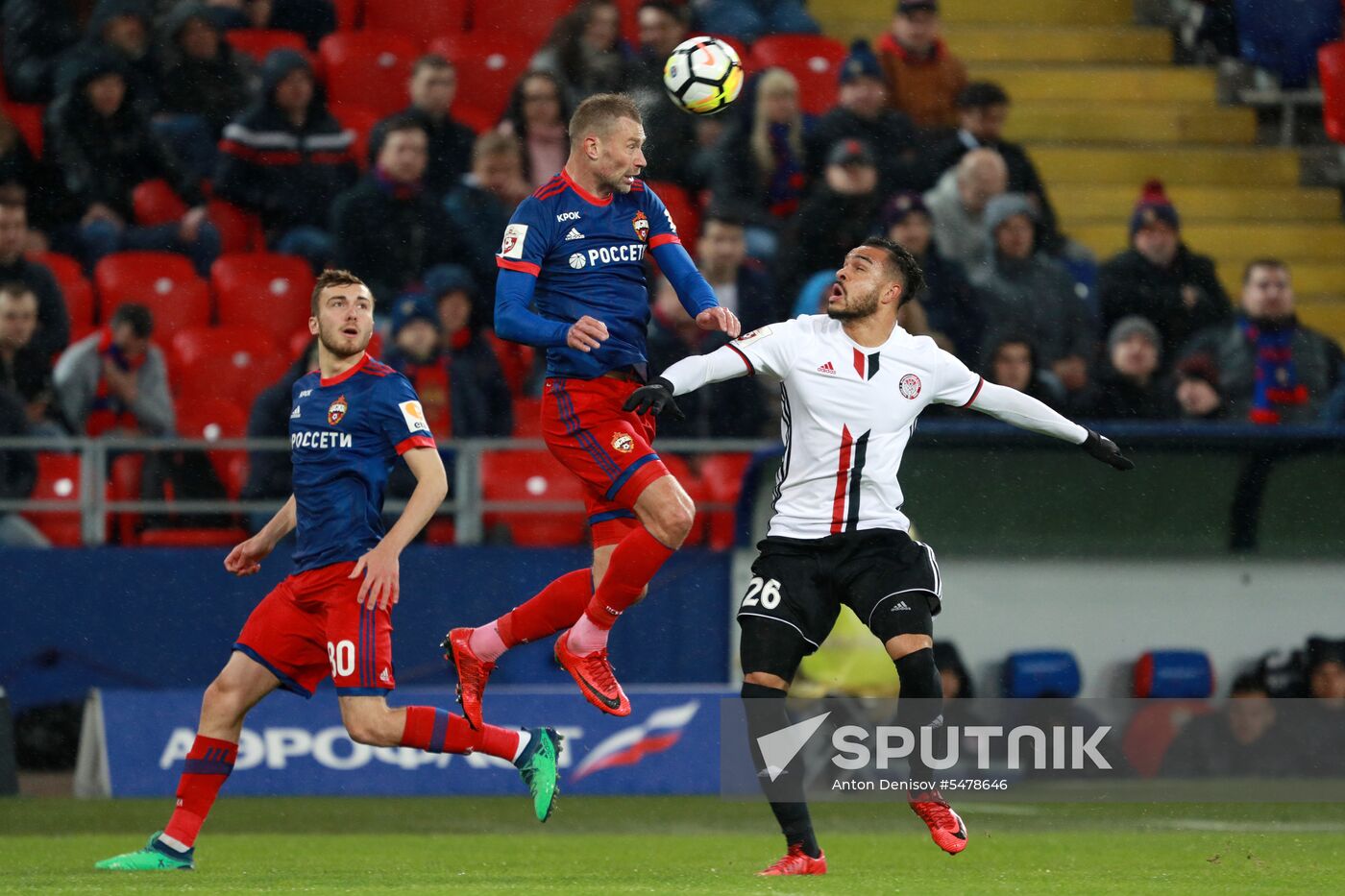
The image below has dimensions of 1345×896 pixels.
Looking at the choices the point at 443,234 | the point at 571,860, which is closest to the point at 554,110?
the point at 443,234

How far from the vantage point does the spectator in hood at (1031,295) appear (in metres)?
13.1

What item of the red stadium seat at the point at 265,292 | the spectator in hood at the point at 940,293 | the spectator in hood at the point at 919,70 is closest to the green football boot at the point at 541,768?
the spectator in hood at the point at 940,293

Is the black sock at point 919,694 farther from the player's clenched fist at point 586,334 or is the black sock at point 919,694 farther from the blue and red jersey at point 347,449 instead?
the blue and red jersey at point 347,449

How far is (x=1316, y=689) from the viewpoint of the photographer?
11969mm

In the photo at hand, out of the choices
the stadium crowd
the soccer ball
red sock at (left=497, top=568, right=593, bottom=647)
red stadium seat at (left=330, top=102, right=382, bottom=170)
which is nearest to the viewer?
red sock at (left=497, top=568, right=593, bottom=647)

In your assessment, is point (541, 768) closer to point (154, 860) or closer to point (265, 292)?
point (154, 860)

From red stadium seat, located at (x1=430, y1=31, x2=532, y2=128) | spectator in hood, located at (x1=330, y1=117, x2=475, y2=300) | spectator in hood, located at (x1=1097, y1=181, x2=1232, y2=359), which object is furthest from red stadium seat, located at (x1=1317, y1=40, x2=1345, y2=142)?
spectator in hood, located at (x1=330, y1=117, x2=475, y2=300)

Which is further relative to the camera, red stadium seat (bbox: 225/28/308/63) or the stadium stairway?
the stadium stairway

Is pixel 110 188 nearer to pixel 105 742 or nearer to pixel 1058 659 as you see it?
pixel 105 742

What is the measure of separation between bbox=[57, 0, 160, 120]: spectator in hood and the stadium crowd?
2cm

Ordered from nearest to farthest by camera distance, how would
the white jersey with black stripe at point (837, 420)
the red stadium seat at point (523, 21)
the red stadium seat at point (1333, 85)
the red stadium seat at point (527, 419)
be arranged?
the white jersey with black stripe at point (837, 420) → the red stadium seat at point (527, 419) → the red stadium seat at point (1333, 85) → the red stadium seat at point (523, 21)

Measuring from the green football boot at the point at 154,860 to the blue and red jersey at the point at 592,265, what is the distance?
2.12 meters

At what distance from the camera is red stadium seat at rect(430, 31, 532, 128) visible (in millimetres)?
15656

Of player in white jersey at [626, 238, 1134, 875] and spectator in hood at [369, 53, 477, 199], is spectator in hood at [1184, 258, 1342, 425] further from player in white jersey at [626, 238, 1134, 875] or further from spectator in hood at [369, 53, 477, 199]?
player in white jersey at [626, 238, 1134, 875]
